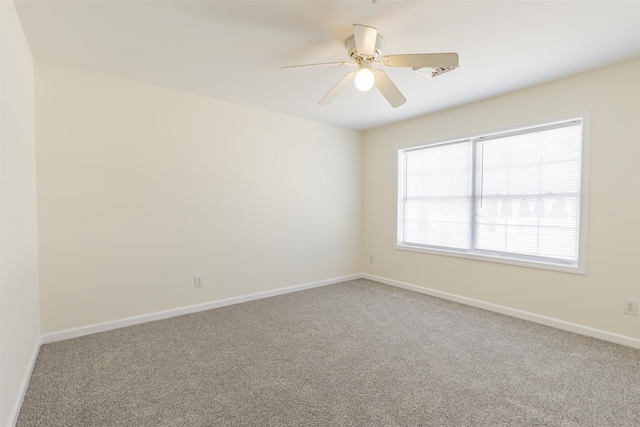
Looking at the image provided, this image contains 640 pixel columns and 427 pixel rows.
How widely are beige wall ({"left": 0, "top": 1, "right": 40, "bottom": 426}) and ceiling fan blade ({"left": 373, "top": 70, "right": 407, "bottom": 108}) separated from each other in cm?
221

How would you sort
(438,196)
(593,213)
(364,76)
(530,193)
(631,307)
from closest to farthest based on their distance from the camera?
(364,76) → (631,307) → (593,213) → (530,193) → (438,196)

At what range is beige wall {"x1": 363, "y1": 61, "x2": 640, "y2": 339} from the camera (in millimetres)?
2506

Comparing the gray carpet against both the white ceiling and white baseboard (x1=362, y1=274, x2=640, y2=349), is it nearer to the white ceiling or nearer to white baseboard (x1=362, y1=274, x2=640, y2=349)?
white baseboard (x1=362, y1=274, x2=640, y2=349)

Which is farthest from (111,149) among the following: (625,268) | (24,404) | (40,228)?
(625,268)

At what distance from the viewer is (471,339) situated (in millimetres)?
2646

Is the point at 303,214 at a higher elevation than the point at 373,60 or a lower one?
lower

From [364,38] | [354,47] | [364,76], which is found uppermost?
[354,47]

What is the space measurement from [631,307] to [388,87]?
2.72 m

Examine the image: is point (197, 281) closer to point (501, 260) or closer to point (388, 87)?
point (388, 87)

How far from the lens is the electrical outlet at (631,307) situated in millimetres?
2484

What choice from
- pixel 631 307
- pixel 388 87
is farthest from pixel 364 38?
pixel 631 307

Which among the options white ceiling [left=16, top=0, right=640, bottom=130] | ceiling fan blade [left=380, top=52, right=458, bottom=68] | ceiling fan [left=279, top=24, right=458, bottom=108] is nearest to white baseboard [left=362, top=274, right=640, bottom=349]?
white ceiling [left=16, top=0, right=640, bottom=130]

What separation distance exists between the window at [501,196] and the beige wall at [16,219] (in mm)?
3953

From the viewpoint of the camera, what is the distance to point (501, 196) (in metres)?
3.38
